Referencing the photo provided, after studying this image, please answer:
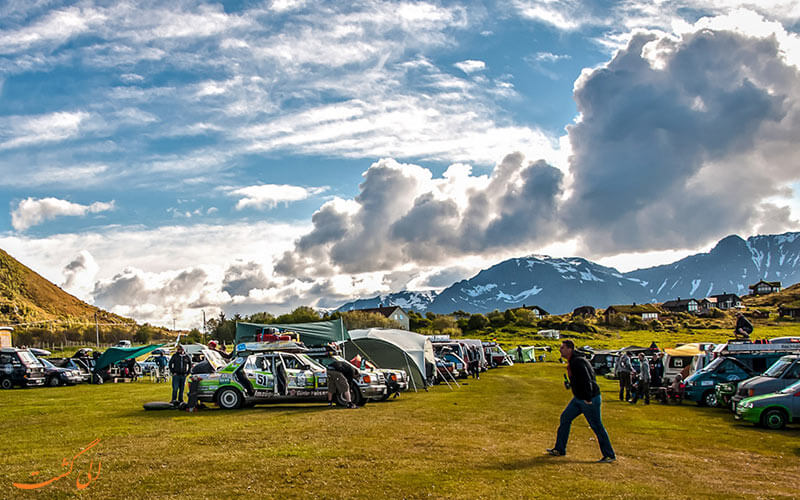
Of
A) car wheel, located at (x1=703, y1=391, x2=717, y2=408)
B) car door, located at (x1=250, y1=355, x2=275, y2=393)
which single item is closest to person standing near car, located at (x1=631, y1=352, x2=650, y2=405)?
car wheel, located at (x1=703, y1=391, x2=717, y2=408)

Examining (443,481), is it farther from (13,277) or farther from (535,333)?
(13,277)

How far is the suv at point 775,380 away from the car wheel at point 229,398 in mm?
15380

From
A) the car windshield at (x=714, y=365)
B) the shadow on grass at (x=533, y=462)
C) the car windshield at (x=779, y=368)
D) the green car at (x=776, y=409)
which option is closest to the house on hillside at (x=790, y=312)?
the car windshield at (x=714, y=365)

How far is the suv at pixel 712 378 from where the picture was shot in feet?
79.3

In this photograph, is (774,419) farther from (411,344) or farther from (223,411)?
(411,344)

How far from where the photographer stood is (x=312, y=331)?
32.9 meters

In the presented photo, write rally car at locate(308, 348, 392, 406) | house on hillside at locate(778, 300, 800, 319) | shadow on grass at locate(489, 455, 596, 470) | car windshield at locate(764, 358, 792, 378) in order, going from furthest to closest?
house on hillside at locate(778, 300, 800, 319) → rally car at locate(308, 348, 392, 406) → car windshield at locate(764, 358, 792, 378) → shadow on grass at locate(489, 455, 596, 470)

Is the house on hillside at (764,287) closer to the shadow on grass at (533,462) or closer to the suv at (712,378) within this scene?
the suv at (712,378)

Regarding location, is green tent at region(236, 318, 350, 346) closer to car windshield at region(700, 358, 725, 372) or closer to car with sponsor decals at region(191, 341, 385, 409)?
car with sponsor decals at region(191, 341, 385, 409)

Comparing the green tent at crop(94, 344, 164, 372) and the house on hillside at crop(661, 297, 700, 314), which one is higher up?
the house on hillside at crop(661, 297, 700, 314)

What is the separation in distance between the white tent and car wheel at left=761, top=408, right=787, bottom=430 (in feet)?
48.6

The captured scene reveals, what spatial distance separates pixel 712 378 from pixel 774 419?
732 centimetres

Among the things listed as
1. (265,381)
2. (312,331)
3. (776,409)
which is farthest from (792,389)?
(312,331)

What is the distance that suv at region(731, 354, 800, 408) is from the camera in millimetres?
19375
